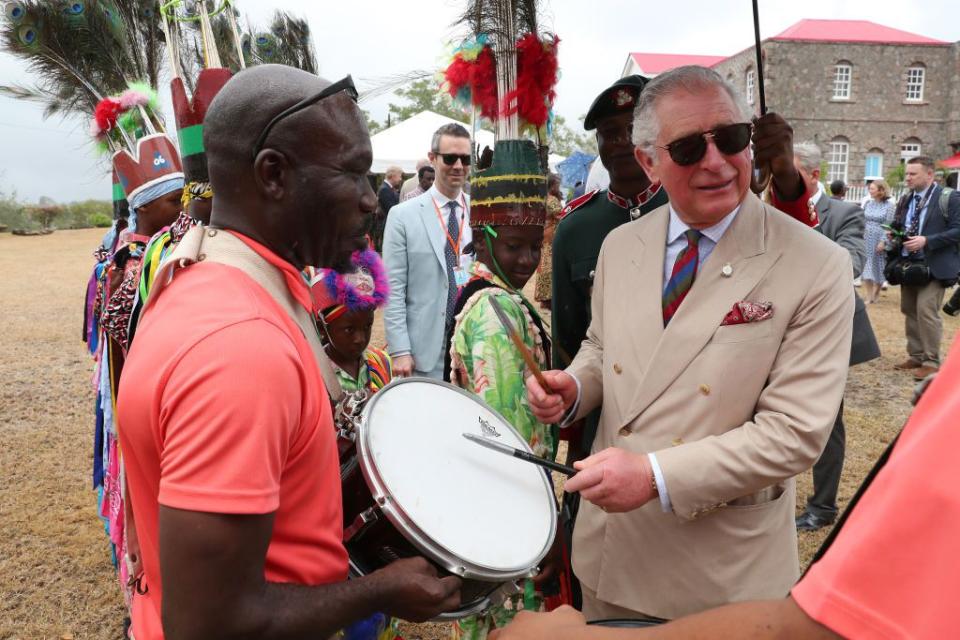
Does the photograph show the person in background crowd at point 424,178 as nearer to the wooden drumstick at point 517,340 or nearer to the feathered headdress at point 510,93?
the feathered headdress at point 510,93

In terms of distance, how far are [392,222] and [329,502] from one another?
3.64 meters

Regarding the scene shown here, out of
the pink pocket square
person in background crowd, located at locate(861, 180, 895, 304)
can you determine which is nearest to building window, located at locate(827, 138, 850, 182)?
person in background crowd, located at locate(861, 180, 895, 304)

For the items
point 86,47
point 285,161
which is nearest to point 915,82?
point 86,47

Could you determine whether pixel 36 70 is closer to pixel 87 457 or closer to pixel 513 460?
pixel 87 457

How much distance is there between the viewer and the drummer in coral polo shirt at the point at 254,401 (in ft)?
3.55

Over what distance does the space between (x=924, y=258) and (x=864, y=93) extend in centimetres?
3357

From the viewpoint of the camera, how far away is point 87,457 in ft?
20.2

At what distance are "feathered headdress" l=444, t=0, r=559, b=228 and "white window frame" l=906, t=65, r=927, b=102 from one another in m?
41.0

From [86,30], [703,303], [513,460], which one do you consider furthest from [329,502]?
[86,30]

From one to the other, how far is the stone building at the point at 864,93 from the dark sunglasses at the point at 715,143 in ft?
116

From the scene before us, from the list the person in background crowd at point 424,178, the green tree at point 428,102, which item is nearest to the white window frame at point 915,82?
the green tree at point 428,102

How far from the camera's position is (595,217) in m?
3.02

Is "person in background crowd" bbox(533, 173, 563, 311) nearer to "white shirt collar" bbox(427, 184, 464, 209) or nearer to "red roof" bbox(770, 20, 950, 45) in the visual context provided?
"white shirt collar" bbox(427, 184, 464, 209)

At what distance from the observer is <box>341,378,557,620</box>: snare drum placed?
1.49 meters
